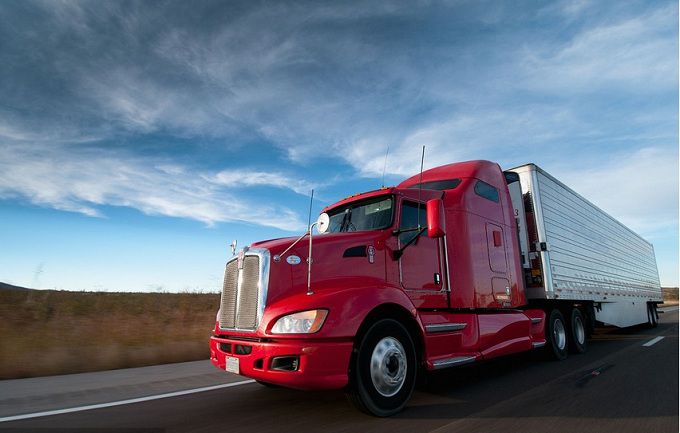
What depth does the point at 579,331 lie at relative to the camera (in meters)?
8.54

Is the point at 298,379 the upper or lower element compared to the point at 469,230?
lower

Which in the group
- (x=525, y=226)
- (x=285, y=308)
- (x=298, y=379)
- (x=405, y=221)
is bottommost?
(x=298, y=379)

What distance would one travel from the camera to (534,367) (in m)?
6.86

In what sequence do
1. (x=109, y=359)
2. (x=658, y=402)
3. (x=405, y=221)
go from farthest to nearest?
(x=109, y=359) → (x=405, y=221) → (x=658, y=402)

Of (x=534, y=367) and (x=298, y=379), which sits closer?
(x=298, y=379)

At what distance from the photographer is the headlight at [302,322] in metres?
3.77

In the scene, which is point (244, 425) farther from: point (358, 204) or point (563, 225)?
point (563, 225)

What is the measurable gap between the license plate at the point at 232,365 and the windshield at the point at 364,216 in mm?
2108

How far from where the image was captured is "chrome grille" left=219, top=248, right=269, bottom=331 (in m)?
4.21

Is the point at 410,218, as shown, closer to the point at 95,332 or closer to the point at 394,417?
the point at 394,417

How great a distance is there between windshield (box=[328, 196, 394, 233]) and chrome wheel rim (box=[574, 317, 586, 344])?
582 cm

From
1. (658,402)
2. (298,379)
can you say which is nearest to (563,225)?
(658,402)

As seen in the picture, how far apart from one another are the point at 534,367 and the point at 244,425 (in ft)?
17.0

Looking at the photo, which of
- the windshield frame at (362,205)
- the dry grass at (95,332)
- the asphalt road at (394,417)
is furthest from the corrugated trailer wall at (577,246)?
the dry grass at (95,332)
